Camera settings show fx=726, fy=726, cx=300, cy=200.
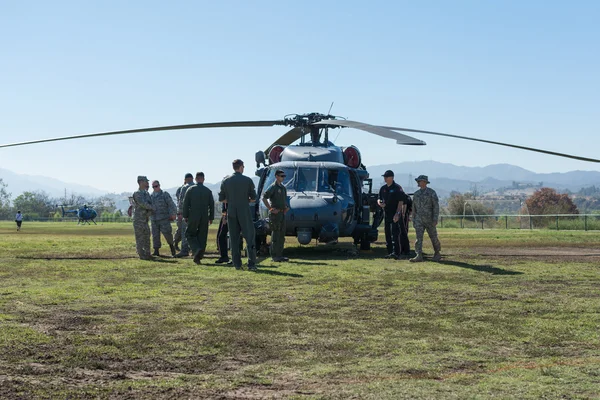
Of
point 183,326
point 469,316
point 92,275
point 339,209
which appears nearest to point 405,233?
point 339,209

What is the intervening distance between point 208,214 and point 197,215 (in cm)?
27

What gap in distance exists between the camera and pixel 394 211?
1598 centimetres

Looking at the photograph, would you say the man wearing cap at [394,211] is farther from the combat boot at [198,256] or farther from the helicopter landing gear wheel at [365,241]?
the combat boot at [198,256]

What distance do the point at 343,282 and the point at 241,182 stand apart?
10.6 feet

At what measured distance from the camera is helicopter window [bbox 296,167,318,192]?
16.6 m

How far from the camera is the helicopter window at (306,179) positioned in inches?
655

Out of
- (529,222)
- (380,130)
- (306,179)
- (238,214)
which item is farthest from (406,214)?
(529,222)

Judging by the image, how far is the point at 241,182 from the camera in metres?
13.1

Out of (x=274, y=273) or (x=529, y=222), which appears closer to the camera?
(x=274, y=273)

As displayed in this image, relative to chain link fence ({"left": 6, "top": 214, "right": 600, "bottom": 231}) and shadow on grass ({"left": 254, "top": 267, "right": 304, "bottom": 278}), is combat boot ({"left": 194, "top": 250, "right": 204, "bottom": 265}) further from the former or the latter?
chain link fence ({"left": 6, "top": 214, "right": 600, "bottom": 231})

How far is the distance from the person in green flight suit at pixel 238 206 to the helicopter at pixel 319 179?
2.49 m

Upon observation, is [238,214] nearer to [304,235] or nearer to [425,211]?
[304,235]

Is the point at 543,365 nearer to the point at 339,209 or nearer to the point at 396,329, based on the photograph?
the point at 396,329

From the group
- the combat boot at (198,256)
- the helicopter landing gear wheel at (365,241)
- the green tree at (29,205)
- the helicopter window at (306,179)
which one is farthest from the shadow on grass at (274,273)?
the green tree at (29,205)
